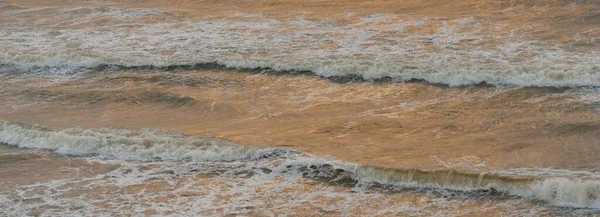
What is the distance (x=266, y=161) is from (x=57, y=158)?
2470 millimetres

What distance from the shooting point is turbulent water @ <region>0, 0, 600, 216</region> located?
32.0ft

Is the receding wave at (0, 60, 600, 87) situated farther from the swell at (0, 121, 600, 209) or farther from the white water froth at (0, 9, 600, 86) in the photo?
the swell at (0, 121, 600, 209)

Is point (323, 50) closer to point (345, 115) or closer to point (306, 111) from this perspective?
point (306, 111)

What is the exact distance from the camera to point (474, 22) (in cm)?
1636

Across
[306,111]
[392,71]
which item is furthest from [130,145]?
[392,71]

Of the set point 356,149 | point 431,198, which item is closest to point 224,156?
point 356,149

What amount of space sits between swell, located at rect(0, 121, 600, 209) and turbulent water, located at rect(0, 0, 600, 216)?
21mm

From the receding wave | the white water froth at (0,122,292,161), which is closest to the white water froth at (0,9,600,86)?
the receding wave

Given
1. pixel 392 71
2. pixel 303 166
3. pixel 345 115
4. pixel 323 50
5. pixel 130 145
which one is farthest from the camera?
pixel 323 50

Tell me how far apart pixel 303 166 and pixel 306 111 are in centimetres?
229

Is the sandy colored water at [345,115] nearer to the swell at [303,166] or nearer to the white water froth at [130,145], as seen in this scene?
the swell at [303,166]

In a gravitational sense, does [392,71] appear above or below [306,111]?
above

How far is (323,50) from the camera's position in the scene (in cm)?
1543

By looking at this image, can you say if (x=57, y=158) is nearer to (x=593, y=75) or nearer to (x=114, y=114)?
(x=114, y=114)
